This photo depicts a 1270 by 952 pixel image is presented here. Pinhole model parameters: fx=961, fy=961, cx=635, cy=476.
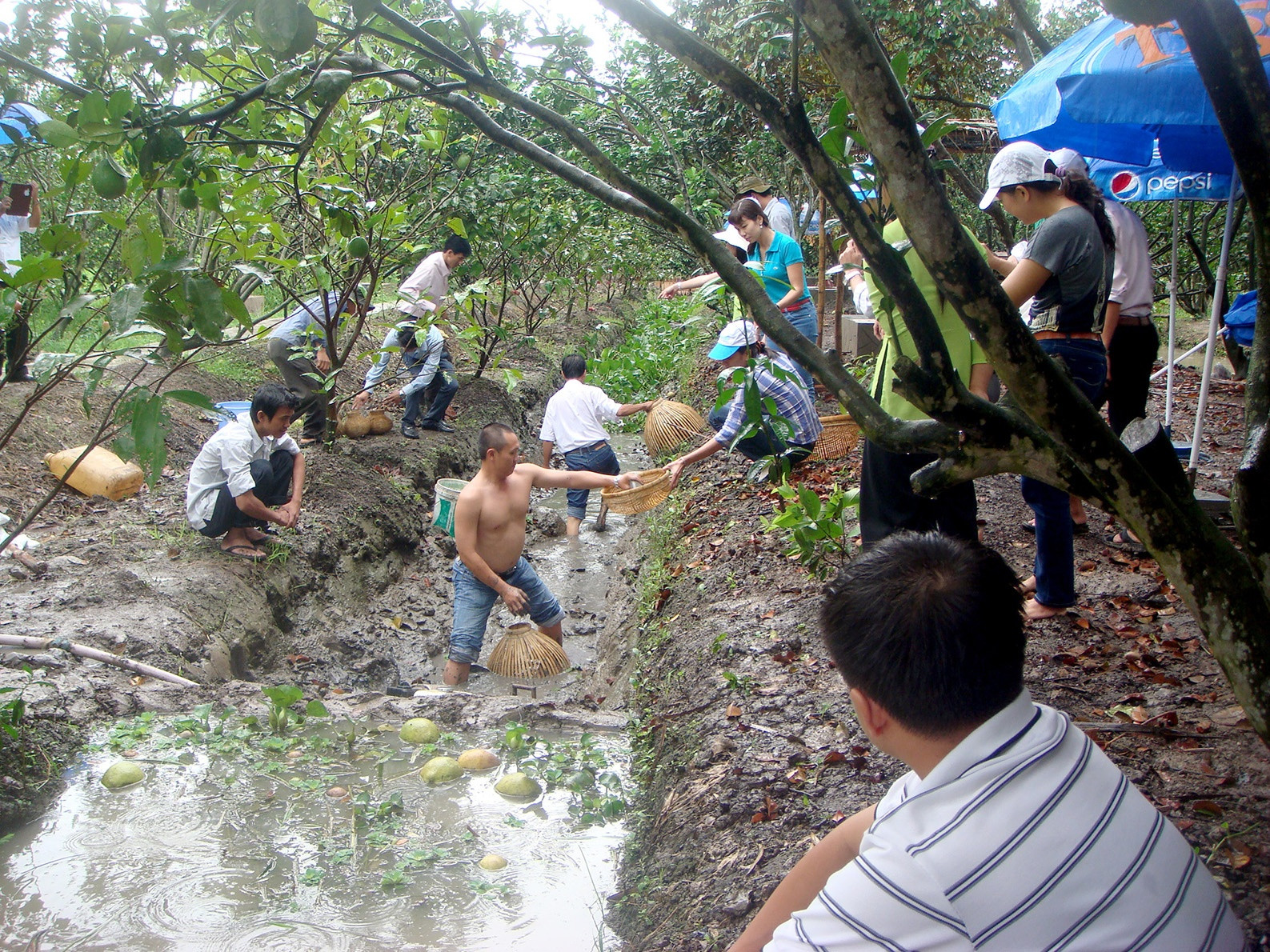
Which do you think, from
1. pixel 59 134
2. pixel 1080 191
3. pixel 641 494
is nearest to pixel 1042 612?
pixel 1080 191

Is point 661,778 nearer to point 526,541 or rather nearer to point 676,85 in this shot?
point 526,541

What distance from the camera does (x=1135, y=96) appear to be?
4168mm

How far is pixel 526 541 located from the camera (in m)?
8.07

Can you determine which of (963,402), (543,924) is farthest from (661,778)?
(963,402)

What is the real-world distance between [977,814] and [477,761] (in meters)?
2.87

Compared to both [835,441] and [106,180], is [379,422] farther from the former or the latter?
[106,180]

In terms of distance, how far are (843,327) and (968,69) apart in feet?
9.06

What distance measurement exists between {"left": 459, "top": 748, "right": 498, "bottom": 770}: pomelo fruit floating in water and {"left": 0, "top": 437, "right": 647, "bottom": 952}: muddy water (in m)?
0.04

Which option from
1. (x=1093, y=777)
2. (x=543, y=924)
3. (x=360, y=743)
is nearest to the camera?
(x=1093, y=777)

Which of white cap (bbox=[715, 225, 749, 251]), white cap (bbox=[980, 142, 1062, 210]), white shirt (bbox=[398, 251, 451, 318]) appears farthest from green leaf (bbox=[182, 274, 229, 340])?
white shirt (bbox=[398, 251, 451, 318])

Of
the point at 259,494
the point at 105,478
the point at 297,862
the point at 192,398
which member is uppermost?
the point at 192,398

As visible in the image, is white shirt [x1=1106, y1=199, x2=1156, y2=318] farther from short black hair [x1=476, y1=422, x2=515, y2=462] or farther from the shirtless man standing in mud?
short black hair [x1=476, y1=422, x2=515, y2=462]

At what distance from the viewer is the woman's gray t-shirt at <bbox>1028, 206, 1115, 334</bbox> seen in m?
3.30

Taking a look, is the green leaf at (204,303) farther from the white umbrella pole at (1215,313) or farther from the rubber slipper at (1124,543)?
the white umbrella pole at (1215,313)
